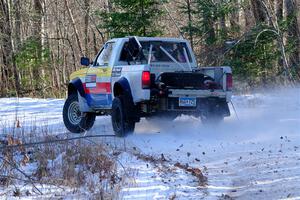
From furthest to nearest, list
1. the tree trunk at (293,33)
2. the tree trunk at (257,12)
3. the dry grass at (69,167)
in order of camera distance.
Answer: the tree trunk at (257,12) → the tree trunk at (293,33) → the dry grass at (69,167)

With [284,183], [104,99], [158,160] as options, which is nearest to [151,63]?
[104,99]

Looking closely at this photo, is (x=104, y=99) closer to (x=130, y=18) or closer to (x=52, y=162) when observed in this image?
(x=52, y=162)

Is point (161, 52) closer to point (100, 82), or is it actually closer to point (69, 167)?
point (100, 82)

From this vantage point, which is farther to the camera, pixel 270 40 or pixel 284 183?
pixel 270 40

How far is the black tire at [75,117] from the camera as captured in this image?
1287 centimetres

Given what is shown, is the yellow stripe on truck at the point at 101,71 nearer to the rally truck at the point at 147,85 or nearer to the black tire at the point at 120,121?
the rally truck at the point at 147,85

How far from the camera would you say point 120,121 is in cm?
1104

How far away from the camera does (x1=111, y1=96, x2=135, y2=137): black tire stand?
35.6ft

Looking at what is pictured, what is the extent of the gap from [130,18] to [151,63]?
7551mm

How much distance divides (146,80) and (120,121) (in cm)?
108

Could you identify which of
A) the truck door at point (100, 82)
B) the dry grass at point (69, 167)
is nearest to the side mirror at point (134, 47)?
the truck door at point (100, 82)

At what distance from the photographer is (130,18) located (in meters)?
18.7

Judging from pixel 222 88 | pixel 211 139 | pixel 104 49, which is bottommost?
pixel 211 139

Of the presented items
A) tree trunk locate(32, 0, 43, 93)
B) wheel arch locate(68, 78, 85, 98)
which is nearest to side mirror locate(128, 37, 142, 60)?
wheel arch locate(68, 78, 85, 98)
